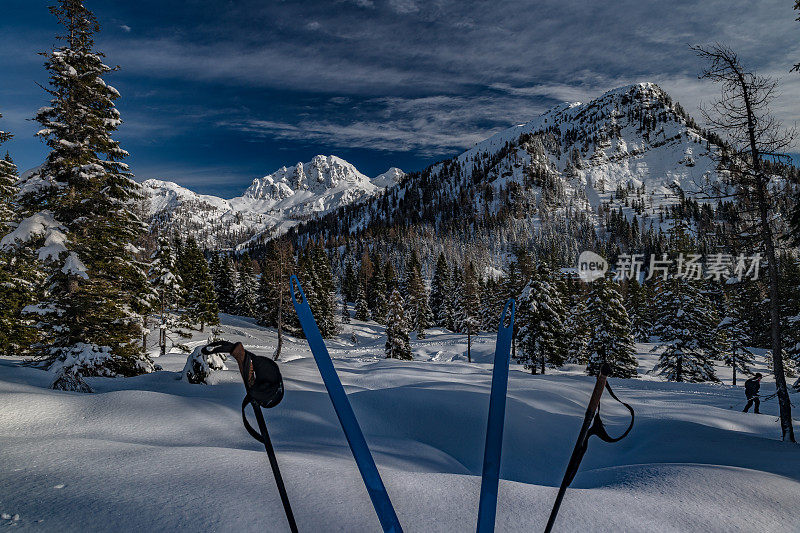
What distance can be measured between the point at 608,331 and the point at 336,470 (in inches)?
1219

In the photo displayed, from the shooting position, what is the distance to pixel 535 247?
6688 inches

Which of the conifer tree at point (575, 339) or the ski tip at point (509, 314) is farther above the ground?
the ski tip at point (509, 314)

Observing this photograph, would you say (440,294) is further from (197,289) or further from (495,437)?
(495,437)

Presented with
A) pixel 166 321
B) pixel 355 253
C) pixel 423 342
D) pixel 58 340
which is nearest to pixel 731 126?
pixel 58 340

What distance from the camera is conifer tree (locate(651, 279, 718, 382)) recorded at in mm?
27516

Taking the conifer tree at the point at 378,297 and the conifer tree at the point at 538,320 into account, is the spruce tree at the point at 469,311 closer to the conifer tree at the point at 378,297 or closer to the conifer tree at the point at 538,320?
the conifer tree at the point at 538,320

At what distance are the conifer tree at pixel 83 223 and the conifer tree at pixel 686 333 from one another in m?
33.7

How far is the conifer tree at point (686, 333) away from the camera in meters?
27.5

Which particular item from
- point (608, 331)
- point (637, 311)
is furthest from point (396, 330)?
point (637, 311)

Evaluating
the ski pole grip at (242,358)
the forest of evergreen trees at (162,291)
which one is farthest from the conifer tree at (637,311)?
the ski pole grip at (242,358)

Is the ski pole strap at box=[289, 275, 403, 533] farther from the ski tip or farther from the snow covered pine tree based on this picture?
the snow covered pine tree

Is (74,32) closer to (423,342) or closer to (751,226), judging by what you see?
(751,226)

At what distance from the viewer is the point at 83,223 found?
39.6ft

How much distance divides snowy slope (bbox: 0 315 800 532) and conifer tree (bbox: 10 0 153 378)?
13.0 ft
